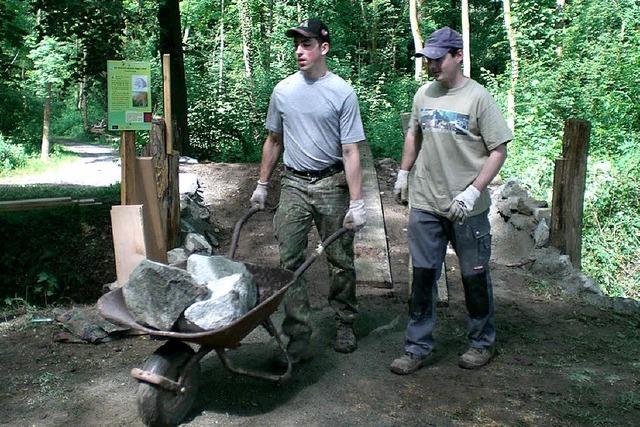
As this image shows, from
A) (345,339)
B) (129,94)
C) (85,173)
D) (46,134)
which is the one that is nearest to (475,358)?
(345,339)

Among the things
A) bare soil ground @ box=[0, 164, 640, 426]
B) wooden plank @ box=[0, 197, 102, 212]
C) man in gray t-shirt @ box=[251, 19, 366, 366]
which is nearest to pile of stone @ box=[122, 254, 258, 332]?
bare soil ground @ box=[0, 164, 640, 426]

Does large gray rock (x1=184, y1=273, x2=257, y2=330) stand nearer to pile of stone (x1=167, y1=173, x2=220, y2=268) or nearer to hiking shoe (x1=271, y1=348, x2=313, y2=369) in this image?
hiking shoe (x1=271, y1=348, x2=313, y2=369)

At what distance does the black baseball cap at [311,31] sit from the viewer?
3.95 m

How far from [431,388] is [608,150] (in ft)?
31.1

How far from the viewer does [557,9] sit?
1795 centimetres

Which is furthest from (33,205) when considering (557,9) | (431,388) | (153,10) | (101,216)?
(557,9)

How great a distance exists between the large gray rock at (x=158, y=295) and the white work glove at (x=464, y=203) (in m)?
1.60

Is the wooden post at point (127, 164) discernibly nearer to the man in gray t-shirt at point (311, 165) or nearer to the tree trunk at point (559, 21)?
the man in gray t-shirt at point (311, 165)

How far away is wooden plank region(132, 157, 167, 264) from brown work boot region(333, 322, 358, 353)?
75.5 inches

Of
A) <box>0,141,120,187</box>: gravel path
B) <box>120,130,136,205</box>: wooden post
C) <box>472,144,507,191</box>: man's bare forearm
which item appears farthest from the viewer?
<box>0,141,120,187</box>: gravel path

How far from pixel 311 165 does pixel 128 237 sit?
182 centimetres

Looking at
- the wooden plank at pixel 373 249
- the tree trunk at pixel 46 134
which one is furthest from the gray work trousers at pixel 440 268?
the tree trunk at pixel 46 134

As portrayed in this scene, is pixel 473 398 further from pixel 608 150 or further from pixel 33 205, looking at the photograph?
pixel 608 150

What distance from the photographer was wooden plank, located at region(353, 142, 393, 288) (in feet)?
19.7
